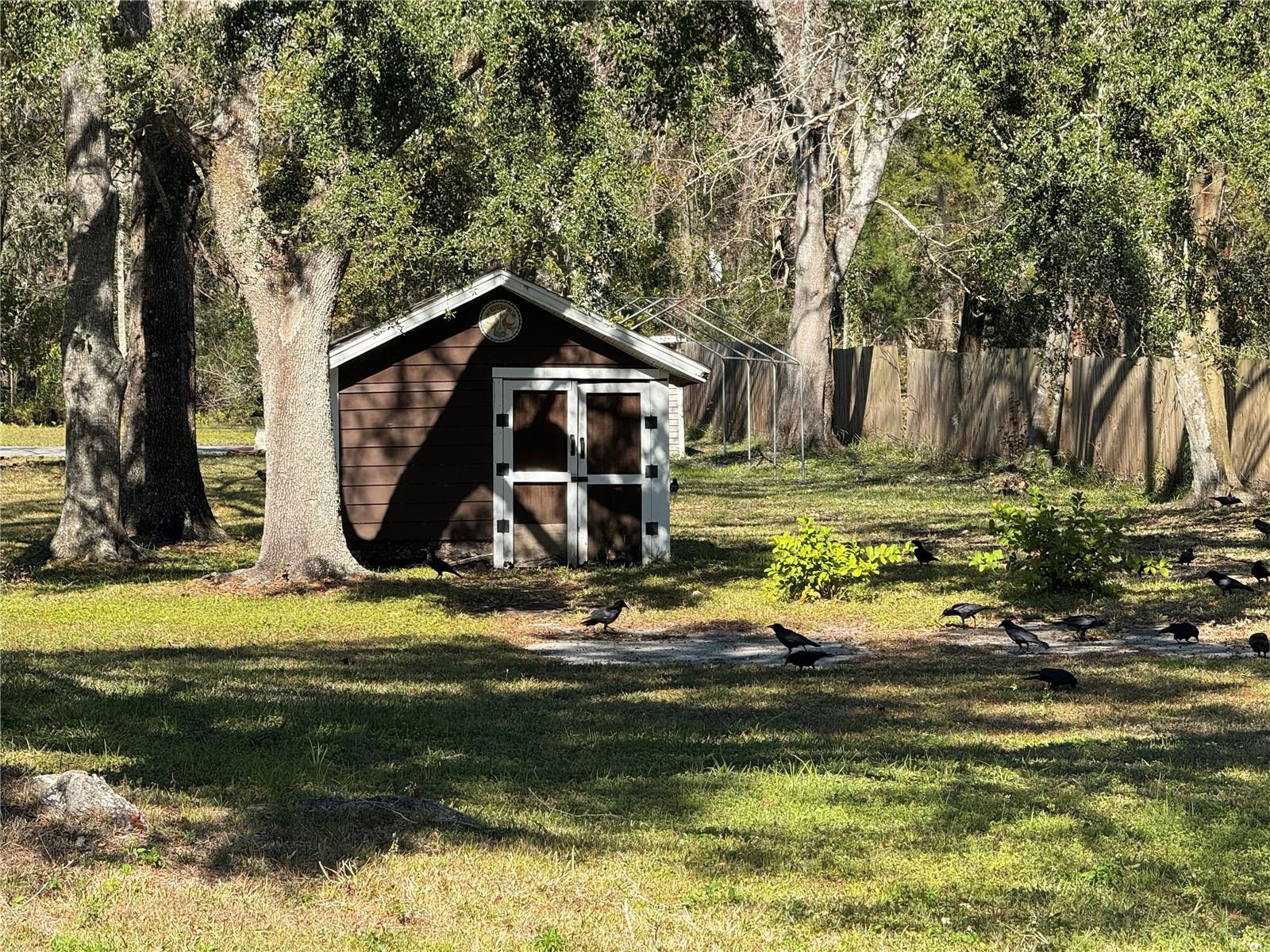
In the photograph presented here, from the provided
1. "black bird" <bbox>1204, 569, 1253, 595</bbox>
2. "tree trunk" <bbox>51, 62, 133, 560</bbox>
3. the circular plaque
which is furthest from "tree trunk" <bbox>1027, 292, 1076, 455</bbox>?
"tree trunk" <bbox>51, 62, 133, 560</bbox>

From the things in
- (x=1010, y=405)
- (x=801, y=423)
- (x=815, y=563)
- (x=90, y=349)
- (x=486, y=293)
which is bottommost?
(x=815, y=563)

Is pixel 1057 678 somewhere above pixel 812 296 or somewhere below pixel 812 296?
below

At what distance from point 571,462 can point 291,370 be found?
13.4 feet

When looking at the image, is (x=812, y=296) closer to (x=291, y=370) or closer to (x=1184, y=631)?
(x=291, y=370)

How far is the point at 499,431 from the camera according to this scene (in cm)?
2083

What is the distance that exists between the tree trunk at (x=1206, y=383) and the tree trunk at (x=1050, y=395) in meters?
5.82

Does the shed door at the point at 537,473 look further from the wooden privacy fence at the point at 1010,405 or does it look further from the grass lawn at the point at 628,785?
the wooden privacy fence at the point at 1010,405

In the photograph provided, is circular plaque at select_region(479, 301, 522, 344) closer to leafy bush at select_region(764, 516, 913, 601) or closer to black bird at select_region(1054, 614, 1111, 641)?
leafy bush at select_region(764, 516, 913, 601)

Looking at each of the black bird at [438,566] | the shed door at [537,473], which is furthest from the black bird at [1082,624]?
the shed door at [537,473]

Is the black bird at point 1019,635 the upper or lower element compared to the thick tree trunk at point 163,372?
lower

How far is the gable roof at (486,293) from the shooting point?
66.4ft

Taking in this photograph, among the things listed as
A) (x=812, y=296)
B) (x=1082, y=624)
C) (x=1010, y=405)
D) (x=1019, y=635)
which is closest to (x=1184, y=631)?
(x=1082, y=624)

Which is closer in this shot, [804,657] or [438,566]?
[804,657]

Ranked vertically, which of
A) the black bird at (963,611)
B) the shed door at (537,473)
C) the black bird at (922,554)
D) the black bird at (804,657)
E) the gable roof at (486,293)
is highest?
the gable roof at (486,293)
